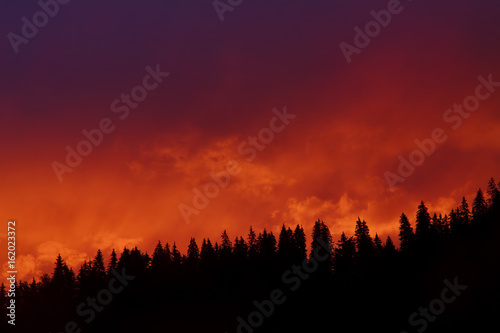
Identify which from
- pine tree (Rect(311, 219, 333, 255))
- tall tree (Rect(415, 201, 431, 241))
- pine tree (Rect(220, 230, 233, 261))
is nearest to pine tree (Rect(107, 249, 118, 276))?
pine tree (Rect(220, 230, 233, 261))

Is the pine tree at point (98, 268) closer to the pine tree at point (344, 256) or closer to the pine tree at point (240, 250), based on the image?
the pine tree at point (240, 250)

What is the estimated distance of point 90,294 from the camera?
15188 centimetres

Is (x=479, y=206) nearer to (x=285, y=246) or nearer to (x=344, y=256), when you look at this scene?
(x=344, y=256)

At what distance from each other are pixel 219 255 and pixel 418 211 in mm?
57711

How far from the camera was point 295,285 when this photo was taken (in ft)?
457

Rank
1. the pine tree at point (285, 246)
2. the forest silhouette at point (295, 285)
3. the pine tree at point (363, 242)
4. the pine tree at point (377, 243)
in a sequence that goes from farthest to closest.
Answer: the pine tree at point (285, 246) < the pine tree at point (377, 243) < the pine tree at point (363, 242) < the forest silhouette at point (295, 285)

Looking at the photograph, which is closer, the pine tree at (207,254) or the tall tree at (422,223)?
the tall tree at (422,223)

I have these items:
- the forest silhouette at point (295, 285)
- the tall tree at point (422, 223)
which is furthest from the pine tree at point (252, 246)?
the tall tree at point (422, 223)

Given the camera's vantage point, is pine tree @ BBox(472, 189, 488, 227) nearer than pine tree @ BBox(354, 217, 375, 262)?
No

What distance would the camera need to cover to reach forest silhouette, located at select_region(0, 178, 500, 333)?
117 m

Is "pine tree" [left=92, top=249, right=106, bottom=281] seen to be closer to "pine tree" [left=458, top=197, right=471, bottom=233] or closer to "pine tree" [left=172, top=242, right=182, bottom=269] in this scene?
"pine tree" [left=172, top=242, right=182, bottom=269]

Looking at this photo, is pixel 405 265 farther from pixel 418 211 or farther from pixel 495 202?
pixel 495 202

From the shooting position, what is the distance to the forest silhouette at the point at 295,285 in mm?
116875

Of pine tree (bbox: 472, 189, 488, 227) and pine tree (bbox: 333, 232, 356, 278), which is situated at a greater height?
pine tree (bbox: 472, 189, 488, 227)
